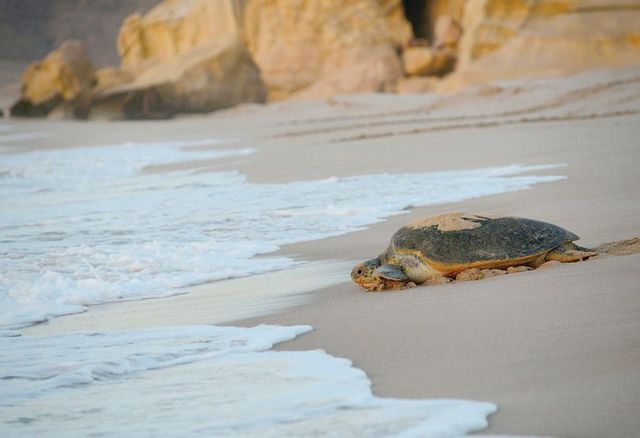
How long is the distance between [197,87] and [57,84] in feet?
15.1

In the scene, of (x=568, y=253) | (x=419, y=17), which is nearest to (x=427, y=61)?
(x=419, y=17)

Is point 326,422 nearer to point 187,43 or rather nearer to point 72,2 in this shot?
point 187,43

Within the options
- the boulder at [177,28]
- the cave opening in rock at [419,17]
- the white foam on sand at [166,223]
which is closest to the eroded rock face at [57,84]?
the boulder at [177,28]

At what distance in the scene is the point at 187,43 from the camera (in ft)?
96.1

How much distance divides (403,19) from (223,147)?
9548 millimetres

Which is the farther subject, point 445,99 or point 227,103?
point 227,103

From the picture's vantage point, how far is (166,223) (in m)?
6.99

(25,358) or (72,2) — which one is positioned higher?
(72,2)

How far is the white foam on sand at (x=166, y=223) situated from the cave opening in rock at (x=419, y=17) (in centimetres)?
1375

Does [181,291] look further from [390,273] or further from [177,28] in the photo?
[177,28]

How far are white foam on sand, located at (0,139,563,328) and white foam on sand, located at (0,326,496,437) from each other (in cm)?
97

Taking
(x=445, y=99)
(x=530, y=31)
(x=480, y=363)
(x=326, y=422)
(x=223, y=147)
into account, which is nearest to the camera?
(x=326, y=422)

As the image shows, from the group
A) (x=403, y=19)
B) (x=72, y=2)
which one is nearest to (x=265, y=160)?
(x=403, y=19)

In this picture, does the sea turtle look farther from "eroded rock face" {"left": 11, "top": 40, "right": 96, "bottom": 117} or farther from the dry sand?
"eroded rock face" {"left": 11, "top": 40, "right": 96, "bottom": 117}
